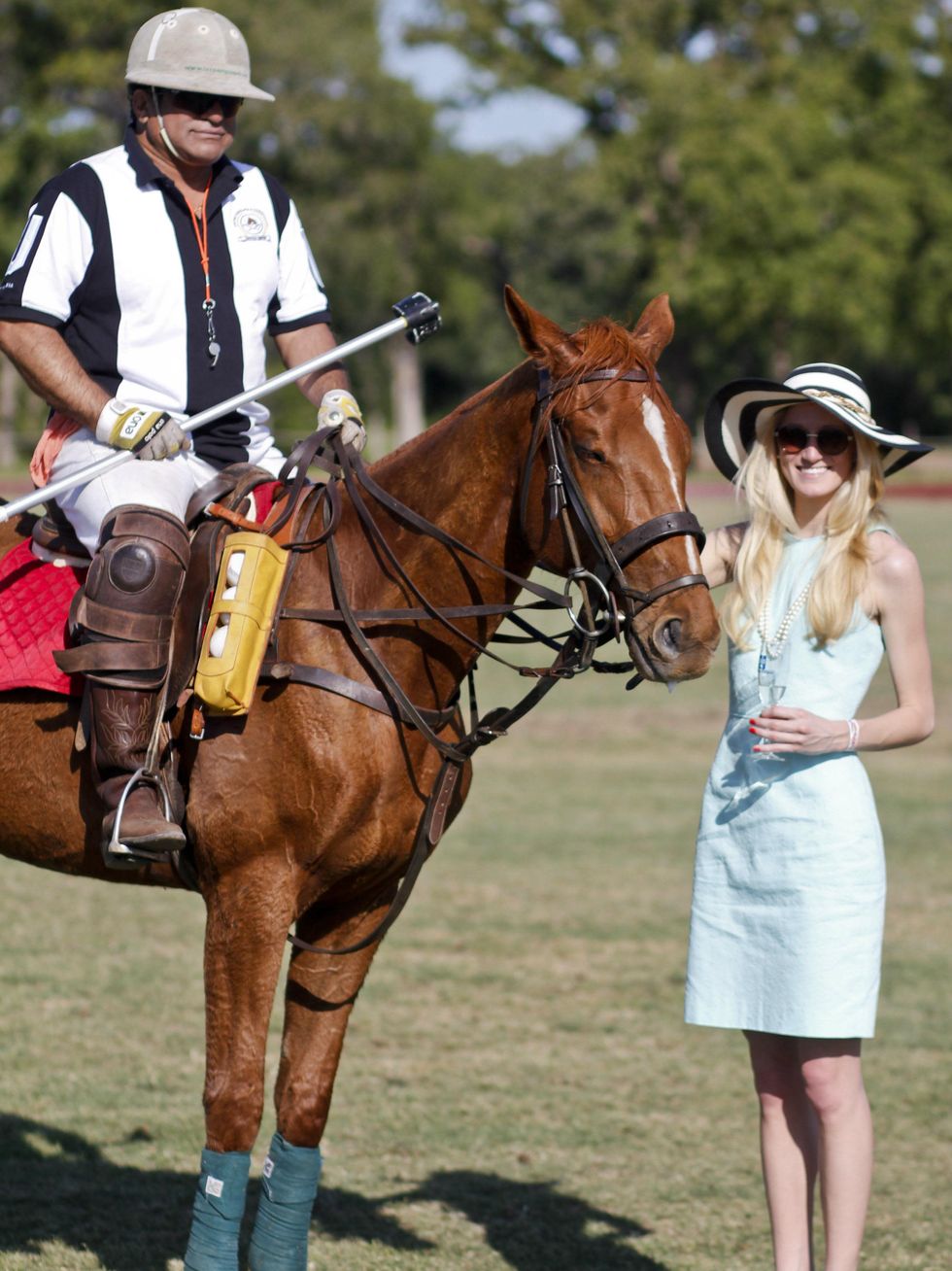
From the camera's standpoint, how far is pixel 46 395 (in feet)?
14.2

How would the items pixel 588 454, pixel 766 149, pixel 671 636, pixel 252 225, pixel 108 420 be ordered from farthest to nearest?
pixel 766 149 < pixel 252 225 < pixel 108 420 < pixel 588 454 < pixel 671 636

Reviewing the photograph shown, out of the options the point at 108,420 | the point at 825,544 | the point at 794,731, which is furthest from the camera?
the point at 825,544

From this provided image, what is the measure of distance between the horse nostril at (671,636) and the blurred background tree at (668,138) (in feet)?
148

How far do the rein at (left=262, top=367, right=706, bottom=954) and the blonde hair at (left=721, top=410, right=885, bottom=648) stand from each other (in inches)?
17.0

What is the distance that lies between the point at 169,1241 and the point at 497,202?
2693 inches

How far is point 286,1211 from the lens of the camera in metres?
4.43

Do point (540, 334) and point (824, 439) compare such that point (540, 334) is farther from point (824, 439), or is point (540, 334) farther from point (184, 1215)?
point (184, 1215)

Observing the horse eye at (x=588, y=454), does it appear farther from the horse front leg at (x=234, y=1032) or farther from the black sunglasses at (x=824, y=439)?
the horse front leg at (x=234, y=1032)

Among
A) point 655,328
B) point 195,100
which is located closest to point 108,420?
point 195,100

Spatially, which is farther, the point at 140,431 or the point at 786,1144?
the point at 786,1144

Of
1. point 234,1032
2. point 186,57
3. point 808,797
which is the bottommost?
point 234,1032

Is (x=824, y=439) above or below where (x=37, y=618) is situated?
above

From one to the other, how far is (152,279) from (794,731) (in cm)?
196

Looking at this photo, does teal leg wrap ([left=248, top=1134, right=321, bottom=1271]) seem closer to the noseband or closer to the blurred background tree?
the noseband
